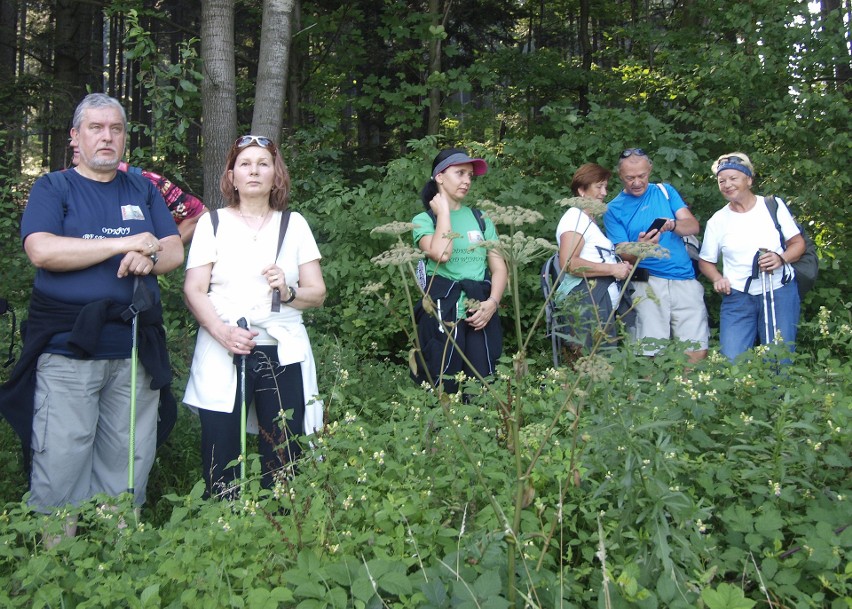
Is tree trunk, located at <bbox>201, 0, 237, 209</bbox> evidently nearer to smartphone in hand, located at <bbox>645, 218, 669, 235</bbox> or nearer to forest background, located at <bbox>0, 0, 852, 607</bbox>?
forest background, located at <bbox>0, 0, 852, 607</bbox>

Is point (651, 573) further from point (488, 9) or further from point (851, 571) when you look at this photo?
point (488, 9)

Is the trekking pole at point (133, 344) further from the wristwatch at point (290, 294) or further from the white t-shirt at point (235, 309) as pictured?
the wristwatch at point (290, 294)

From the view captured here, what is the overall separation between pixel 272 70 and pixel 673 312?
411 centimetres

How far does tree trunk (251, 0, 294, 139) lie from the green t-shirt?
2.71 metres

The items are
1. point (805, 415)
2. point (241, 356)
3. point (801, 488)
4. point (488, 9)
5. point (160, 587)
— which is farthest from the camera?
point (488, 9)

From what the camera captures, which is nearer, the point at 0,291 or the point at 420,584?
the point at 420,584

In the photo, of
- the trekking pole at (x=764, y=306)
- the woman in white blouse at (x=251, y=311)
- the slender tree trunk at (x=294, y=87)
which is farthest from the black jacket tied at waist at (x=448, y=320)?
the slender tree trunk at (x=294, y=87)

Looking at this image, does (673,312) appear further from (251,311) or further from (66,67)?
(66,67)

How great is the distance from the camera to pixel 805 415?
324cm

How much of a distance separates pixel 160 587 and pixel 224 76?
599cm

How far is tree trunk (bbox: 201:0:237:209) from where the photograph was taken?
25.5ft

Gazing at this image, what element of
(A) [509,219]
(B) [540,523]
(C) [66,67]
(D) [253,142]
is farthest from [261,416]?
(C) [66,67]

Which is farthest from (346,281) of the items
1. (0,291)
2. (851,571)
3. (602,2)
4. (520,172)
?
(602,2)

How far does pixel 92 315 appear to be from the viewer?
3932mm
